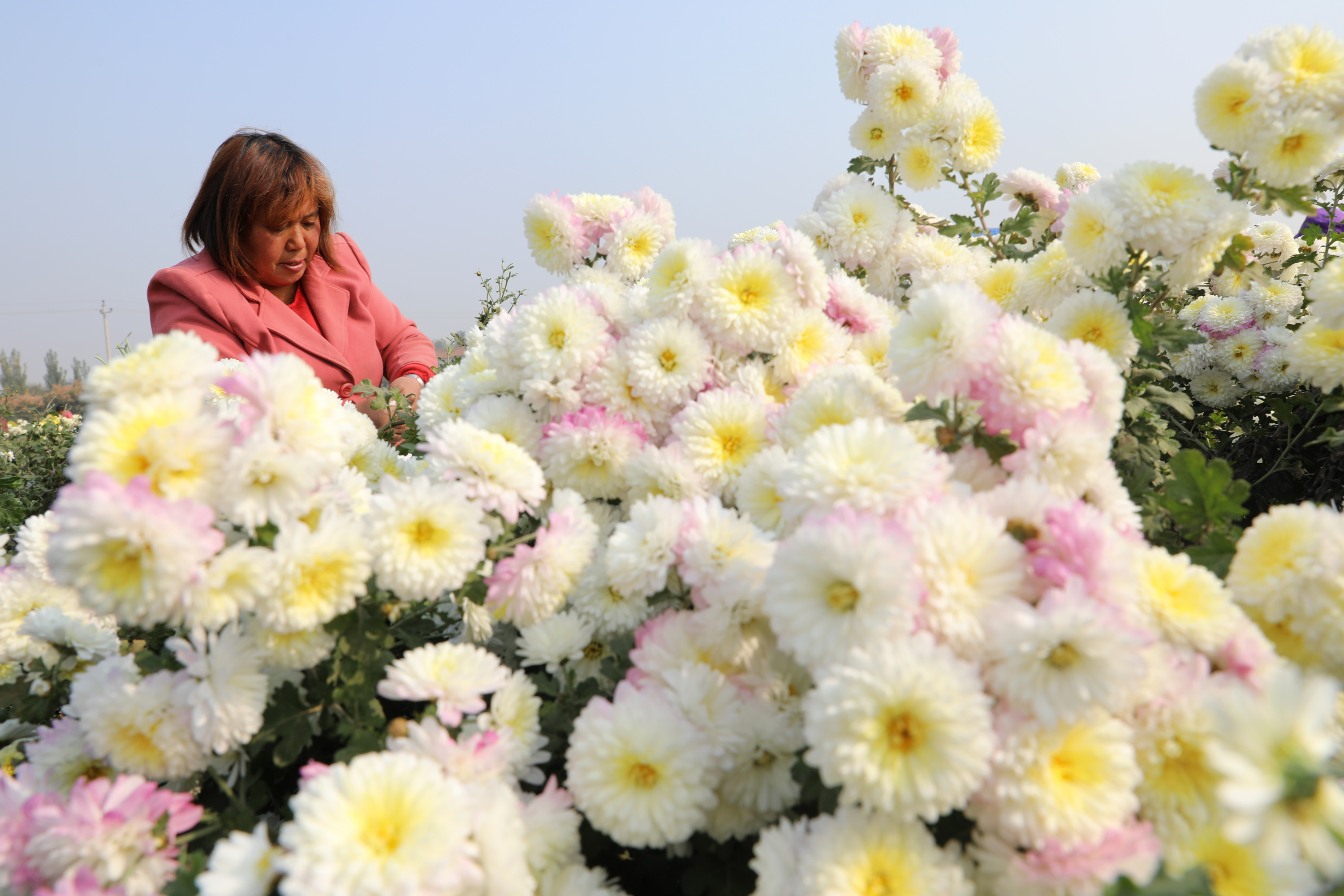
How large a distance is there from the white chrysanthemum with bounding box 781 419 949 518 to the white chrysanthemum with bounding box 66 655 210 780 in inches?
30.7

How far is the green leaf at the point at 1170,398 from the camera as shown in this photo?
143 cm

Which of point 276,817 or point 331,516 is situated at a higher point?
point 331,516

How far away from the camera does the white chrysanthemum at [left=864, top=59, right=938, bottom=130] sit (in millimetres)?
1893

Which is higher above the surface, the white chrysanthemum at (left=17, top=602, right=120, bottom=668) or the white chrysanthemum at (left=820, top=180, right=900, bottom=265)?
the white chrysanthemum at (left=820, top=180, right=900, bottom=265)

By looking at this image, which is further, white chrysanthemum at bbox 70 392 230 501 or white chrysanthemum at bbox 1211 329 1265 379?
white chrysanthemum at bbox 1211 329 1265 379

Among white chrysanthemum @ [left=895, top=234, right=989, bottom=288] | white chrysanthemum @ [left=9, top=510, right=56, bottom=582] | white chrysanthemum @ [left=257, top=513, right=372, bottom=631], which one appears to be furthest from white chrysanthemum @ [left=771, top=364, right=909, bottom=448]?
white chrysanthemum @ [left=9, top=510, right=56, bottom=582]

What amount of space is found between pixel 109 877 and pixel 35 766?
32 cm

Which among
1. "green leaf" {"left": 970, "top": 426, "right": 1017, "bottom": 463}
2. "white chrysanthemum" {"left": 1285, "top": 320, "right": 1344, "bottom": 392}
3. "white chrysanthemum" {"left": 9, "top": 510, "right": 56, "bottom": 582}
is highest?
"white chrysanthemum" {"left": 1285, "top": 320, "right": 1344, "bottom": 392}

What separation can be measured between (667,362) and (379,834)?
0.85 metres

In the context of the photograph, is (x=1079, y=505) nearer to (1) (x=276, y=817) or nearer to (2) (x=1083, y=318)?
(2) (x=1083, y=318)

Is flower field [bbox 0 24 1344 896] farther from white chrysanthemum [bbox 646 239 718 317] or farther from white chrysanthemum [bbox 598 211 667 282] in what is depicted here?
white chrysanthemum [bbox 598 211 667 282]

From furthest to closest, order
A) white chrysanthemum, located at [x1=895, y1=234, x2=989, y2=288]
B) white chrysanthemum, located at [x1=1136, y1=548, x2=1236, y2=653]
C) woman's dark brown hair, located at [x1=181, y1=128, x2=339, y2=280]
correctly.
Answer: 1. woman's dark brown hair, located at [x1=181, y1=128, x2=339, y2=280]
2. white chrysanthemum, located at [x1=895, y1=234, x2=989, y2=288]
3. white chrysanthemum, located at [x1=1136, y1=548, x2=1236, y2=653]

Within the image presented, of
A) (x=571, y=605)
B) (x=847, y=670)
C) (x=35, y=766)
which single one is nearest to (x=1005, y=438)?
(x=847, y=670)

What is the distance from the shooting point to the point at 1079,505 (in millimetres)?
839
